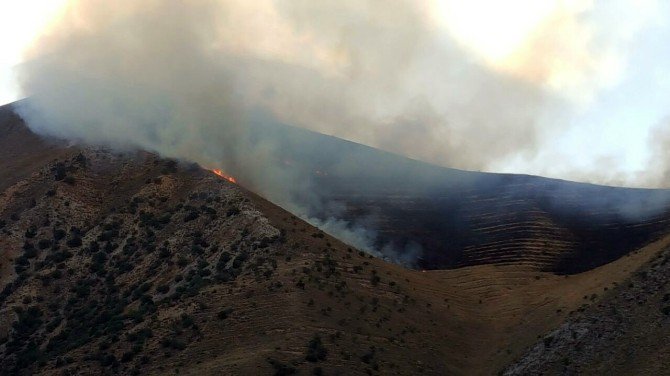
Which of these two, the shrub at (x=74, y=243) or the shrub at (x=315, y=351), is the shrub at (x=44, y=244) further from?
the shrub at (x=315, y=351)

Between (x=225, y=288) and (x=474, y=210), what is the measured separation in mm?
40873

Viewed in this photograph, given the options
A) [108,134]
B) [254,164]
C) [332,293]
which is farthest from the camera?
[254,164]

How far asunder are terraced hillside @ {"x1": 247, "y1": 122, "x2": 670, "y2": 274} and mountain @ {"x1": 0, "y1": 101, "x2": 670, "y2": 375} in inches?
39.3

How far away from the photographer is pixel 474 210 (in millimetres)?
92188

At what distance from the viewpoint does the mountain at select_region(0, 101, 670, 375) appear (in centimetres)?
5419

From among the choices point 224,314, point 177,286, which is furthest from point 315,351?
point 177,286

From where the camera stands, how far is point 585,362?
168 ft

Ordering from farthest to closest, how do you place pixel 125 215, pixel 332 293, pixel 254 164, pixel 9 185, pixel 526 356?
pixel 254 164 → pixel 9 185 → pixel 125 215 → pixel 332 293 → pixel 526 356

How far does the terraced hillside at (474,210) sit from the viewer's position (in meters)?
80.9

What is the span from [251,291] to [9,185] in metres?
34.4

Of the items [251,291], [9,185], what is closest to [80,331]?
[251,291]

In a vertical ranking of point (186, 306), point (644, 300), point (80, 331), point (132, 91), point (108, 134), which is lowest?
point (80, 331)

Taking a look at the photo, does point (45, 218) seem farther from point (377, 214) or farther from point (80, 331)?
point (377, 214)

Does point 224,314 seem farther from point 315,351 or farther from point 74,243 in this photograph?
point 74,243
